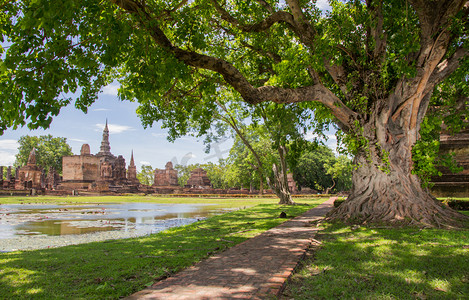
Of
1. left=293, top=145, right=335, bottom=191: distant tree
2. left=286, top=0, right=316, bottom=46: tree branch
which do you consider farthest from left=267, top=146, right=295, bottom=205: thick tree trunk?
left=293, top=145, right=335, bottom=191: distant tree

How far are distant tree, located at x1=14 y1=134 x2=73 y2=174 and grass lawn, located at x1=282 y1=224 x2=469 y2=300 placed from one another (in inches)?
2892

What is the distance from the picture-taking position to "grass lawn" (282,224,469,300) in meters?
3.22

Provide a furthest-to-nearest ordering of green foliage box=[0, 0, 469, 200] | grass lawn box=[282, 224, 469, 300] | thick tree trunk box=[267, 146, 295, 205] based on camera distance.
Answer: thick tree trunk box=[267, 146, 295, 205]
green foliage box=[0, 0, 469, 200]
grass lawn box=[282, 224, 469, 300]

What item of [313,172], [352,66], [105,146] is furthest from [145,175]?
[352,66]

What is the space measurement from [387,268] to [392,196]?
4.42m

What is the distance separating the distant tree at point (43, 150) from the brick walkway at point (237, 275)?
72648 millimetres

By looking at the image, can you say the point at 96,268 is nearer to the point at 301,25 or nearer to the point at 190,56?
the point at 190,56

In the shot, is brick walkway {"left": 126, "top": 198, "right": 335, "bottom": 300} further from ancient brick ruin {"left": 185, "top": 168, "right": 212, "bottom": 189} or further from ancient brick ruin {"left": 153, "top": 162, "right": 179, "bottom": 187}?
ancient brick ruin {"left": 153, "top": 162, "right": 179, "bottom": 187}

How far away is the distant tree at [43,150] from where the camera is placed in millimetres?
66012

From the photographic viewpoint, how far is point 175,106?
13.1 meters

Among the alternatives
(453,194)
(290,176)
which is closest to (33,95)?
(453,194)

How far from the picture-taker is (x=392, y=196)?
7.93 metres

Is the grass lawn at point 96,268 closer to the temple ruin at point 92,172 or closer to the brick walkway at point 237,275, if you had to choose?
the brick walkway at point 237,275

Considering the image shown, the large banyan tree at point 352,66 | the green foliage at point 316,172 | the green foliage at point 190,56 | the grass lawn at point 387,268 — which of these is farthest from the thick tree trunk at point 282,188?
the green foliage at point 316,172
